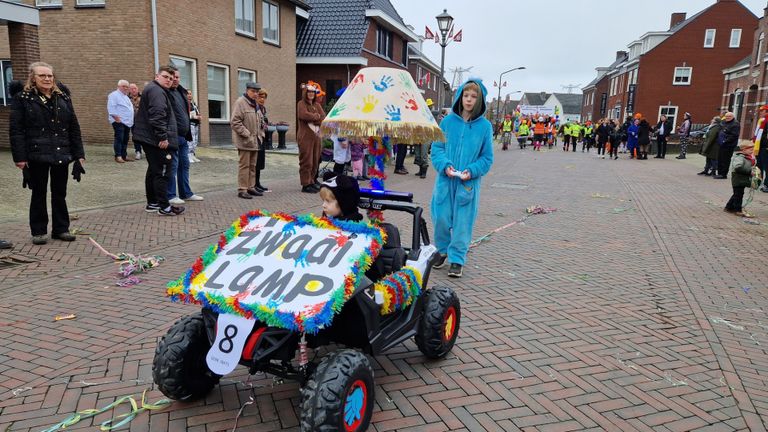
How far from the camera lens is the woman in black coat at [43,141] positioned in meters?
5.43

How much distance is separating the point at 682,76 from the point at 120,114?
4872 cm

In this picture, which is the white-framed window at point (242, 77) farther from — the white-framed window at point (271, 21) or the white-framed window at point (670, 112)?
the white-framed window at point (670, 112)

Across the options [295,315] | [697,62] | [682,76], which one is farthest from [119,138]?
[697,62]

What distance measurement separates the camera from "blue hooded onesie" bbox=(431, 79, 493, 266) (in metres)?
5.21

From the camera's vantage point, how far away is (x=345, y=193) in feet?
10.5

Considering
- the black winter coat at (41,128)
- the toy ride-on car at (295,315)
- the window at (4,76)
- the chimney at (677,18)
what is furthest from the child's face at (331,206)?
the chimney at (677,18)

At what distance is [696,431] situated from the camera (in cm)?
280

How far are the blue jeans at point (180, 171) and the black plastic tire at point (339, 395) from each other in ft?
19.9

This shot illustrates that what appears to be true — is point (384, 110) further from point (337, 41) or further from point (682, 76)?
point (682, 76)

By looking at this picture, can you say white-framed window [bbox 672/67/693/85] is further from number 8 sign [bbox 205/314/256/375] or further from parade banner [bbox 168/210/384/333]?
number 8 sign [bbox 205/314/256/375]

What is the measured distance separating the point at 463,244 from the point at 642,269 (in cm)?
228

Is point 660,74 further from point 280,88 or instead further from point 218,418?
point 218,418

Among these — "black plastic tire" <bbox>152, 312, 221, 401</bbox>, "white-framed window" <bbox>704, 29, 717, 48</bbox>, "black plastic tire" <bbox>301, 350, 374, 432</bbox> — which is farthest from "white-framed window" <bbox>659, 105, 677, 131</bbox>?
Answer: "black plastic tire" <bbox>152, 312, 221, 401</bbox>

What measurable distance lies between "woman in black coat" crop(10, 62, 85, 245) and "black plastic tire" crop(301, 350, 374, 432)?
15.7 feet
